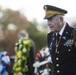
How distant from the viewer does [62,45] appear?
23.7ft

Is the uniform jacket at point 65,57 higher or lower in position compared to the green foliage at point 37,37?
higher

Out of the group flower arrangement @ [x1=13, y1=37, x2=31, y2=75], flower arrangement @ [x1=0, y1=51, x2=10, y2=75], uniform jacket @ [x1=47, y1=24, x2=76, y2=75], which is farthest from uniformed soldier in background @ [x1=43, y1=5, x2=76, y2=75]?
flower arrangement @ [x1=0, y1=51, x2=10, y2=75]

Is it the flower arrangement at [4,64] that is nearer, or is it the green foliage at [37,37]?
the flower arrangement at [4,64]

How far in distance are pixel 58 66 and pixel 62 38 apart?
0.45 meters

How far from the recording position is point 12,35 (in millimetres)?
39719

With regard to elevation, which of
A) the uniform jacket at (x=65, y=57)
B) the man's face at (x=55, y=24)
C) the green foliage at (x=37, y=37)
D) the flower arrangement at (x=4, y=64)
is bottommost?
the green foliage at (x=37, y=37)

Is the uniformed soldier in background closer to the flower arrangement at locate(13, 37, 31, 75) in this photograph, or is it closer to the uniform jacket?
the uniform jacket

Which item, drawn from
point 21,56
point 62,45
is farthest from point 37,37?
point 62,45

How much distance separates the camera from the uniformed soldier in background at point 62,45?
7117mm

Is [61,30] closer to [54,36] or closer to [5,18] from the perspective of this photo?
[54,36]

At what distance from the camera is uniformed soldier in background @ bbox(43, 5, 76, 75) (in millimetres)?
7117

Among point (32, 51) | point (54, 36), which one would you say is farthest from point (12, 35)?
point (54, 36)

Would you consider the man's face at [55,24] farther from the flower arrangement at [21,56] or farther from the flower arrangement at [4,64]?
the flower arrangement at [4,64]

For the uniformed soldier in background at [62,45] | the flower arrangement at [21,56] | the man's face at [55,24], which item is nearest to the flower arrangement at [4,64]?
the flower arrangement at [21,56]
